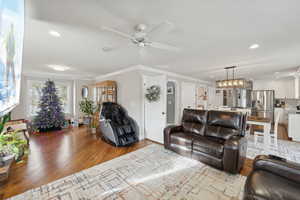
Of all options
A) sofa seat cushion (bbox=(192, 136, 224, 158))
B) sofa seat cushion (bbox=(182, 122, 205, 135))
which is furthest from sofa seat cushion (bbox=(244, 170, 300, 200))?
sofa seat cushion (bbox=(182, 122, 205, 135))

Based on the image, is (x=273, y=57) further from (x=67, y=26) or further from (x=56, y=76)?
(x=56, y=76)

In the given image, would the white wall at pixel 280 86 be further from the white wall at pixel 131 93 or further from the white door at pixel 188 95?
the white wall at pixel 131 93

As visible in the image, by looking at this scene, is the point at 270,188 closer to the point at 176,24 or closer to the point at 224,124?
the point at 224,124

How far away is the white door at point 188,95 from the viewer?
584 cm

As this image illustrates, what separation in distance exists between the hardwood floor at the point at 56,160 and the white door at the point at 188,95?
296 centimetres

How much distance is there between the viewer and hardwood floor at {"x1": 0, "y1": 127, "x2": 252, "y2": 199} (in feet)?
6.36

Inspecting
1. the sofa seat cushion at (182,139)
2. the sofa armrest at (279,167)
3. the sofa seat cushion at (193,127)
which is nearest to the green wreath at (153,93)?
the sofa seat cushion at (193,127)

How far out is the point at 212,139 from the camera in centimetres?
256

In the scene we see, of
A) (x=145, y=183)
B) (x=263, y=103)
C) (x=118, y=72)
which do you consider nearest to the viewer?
(x=145, y=183)

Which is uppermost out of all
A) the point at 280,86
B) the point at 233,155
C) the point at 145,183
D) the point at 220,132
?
the point at 280,86

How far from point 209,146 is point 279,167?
3.49 ft

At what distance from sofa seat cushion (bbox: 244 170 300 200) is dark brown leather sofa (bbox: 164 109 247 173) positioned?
0.84m

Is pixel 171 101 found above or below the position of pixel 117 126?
above

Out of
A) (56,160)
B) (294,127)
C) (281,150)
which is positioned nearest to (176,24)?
(56,160)
